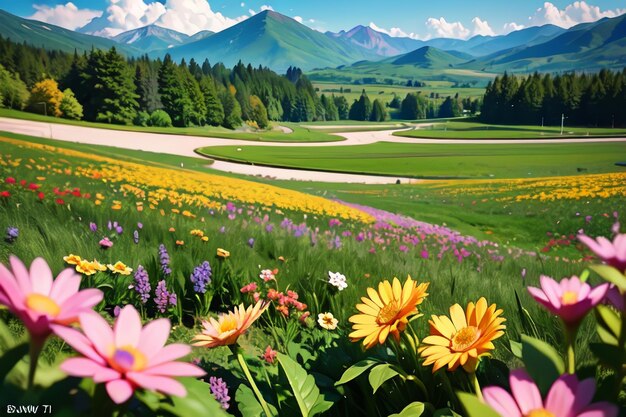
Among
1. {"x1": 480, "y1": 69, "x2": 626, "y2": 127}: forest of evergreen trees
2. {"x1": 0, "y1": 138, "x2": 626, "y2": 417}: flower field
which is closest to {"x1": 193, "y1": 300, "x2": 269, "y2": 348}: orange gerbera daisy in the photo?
{"x1": 0, "y1": 138, "x2": 626, "y2": 417}: flower field

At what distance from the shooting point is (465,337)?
3.10 feet

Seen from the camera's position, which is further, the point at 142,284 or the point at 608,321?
the point at 142,284

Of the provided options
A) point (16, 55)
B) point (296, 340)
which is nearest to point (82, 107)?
point (16, 55)

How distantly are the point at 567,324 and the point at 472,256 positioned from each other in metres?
6.17

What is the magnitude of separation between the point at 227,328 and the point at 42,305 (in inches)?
24.5

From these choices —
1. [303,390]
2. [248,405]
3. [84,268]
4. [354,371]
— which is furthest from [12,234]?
[354,371]

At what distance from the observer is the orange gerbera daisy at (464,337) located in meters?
0.86

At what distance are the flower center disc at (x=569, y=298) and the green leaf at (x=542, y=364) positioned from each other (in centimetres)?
8

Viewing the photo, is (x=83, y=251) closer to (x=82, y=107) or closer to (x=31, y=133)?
(x=31, y=133)

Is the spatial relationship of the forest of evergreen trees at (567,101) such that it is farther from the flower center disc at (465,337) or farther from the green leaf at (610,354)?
the green leaf at (610,354)

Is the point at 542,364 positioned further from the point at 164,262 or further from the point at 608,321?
the point at 164,262

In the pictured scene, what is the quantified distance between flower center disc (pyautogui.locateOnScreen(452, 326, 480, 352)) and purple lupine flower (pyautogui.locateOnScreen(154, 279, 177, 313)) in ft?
5.88

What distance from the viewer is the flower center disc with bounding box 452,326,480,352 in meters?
0.91

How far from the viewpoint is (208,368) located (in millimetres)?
1636
